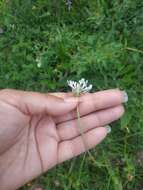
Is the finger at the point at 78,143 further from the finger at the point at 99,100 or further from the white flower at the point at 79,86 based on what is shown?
the white flower at the point at 79,86

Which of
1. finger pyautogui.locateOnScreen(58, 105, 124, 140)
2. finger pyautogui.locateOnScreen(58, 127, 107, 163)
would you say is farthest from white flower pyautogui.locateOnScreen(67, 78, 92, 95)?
finger pyautogui.locateOnScreen(58, 127, 107, 163)

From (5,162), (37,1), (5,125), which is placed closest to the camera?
(5,125)

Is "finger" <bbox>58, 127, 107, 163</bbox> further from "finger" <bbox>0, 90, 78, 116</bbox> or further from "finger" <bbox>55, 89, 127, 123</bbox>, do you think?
"finger" <bbox>0, 90, 78, 116</bbox>

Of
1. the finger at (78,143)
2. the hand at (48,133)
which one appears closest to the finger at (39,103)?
the hand at (48,133)

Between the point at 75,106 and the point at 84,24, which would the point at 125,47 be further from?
the point at 75,106

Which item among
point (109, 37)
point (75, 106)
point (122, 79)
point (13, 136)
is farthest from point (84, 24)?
point (13, 136)

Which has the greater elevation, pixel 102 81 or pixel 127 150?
pixel 102 81
